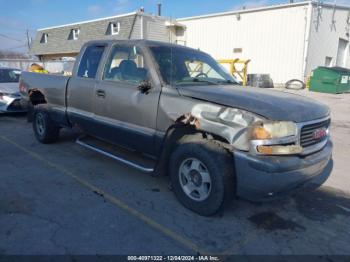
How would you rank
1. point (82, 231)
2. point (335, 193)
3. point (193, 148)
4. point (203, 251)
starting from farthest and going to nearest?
point (335, 193) < point (193, 148) < point (82, 231) < point (203, 251)

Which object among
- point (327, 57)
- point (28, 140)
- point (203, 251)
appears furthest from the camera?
point (327, 57)

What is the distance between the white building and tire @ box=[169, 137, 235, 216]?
19304 millimetres

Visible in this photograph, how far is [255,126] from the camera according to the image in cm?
287

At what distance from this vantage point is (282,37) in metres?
20.7

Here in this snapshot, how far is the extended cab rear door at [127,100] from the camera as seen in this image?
12.5 feet

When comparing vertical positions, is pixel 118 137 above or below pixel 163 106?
below

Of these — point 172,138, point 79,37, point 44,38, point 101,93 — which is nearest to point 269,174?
point 172,138

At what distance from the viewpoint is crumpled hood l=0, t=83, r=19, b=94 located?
877 cm

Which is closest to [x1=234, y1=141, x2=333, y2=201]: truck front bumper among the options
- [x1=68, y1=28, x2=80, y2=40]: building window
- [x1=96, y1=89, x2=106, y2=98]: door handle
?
[x1=96, y1=89, x2=106, y2=98]: door handle

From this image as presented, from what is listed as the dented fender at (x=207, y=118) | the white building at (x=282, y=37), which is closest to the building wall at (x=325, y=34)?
the white building at (x=282, y=37)

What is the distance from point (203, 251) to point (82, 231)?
126 cm

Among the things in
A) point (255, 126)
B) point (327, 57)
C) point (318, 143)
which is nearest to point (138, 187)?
point (255, 126)

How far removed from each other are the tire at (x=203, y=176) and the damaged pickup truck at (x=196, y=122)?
1 centimetres

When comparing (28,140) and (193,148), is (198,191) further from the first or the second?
(28,140)
